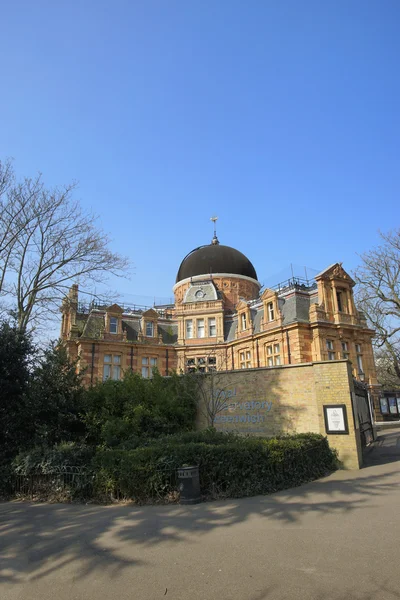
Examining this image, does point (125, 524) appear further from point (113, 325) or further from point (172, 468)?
point (113, 325)

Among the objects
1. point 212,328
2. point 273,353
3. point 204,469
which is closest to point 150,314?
point 212,328

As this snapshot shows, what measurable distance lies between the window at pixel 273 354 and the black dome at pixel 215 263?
45.3 feet

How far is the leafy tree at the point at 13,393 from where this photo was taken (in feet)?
40.4

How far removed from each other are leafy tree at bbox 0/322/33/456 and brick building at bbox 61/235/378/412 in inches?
614

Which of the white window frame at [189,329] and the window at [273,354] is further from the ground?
the white window frame at [189,329]

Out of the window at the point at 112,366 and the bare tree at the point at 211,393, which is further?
the window at the point at 112,366

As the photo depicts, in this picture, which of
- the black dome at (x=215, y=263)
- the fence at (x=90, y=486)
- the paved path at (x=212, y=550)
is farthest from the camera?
the black dome at (x=215, y=263)

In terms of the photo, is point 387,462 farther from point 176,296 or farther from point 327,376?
point 176,296

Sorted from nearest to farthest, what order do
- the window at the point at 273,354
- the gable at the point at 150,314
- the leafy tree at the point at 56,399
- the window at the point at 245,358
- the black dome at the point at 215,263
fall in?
the leafy tree at the point at 56,399
the window at the point at 273,354
the window at the point at 245,358
the gable at the point at 150,314
the black dome at the point at 215,263

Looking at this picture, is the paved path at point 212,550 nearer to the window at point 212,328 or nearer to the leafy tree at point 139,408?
the leafy tree at point 139,408

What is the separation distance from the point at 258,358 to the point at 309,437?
73.5 feet

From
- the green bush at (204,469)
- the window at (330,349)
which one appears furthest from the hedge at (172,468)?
the window at (330,349)

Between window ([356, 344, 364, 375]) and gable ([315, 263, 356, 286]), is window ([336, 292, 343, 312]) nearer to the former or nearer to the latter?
gable ([315, 263, 356, 286])

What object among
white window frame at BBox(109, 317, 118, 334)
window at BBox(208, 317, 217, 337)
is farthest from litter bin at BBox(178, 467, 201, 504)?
window at BBox(208, 317, 217, 337)
